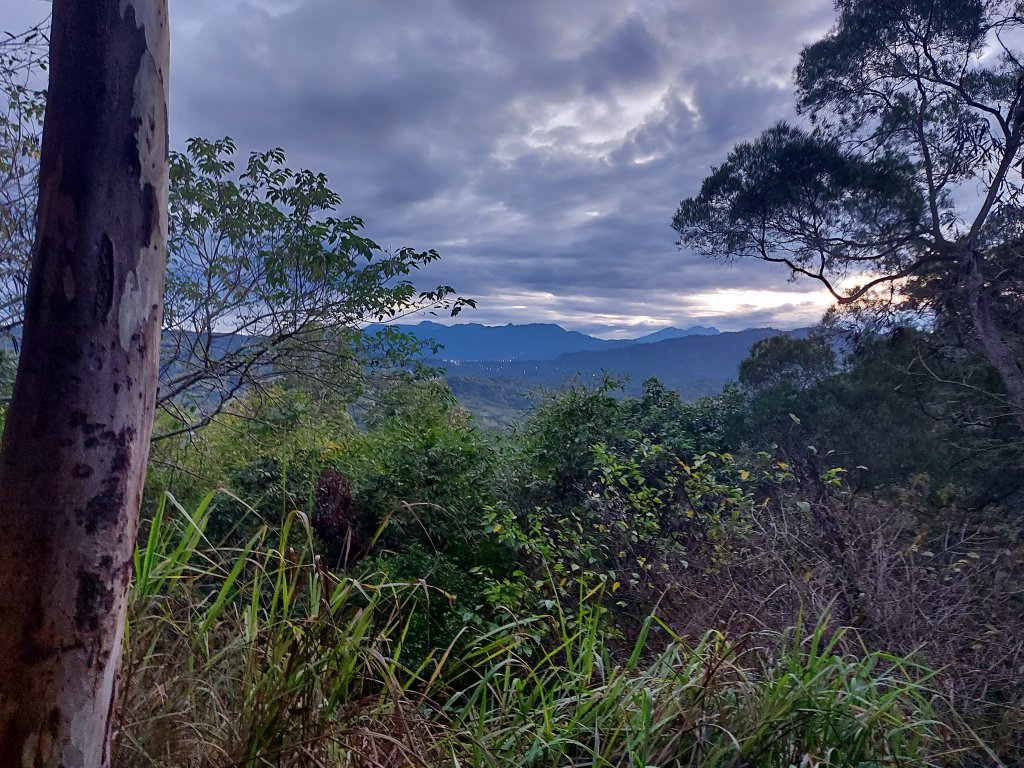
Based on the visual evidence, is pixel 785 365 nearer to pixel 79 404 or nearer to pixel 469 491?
pixel 469 491

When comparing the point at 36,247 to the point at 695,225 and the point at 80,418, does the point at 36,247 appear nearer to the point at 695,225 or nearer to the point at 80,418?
the point at 80,418

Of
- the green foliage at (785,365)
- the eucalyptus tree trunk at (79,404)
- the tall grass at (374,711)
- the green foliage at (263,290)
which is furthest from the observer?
the green foliage at (785,365)

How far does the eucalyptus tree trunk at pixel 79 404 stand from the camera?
43.1 inches

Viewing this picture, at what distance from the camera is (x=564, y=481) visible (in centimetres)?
608

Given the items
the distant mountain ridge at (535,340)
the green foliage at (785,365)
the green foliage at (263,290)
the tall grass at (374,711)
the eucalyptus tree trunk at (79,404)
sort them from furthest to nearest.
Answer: the distant mountain ridge at (535,340), the green foliage at (785,365), the green foliage at (263,290), the tall grass at (374,711), the eucalyptus tree trunk at (79,404)

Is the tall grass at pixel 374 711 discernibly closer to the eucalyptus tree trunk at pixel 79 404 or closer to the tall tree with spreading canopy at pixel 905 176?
the eucalyptus tree trunk at pixel 79 404

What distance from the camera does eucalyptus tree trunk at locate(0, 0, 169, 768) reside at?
1096mm

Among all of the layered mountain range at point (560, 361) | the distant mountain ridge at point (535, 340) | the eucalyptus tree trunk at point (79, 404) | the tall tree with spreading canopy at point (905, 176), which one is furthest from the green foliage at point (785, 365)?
the distant mountain ridge at point (535, 340)

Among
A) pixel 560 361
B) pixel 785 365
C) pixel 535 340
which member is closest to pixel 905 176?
pixel 785 365

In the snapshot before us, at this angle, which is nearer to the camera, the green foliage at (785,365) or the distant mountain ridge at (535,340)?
the green foliage at (785,365)

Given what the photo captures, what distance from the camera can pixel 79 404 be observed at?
1121mm

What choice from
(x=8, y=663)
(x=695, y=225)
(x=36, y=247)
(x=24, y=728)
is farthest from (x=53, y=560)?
(x=695, y=225)

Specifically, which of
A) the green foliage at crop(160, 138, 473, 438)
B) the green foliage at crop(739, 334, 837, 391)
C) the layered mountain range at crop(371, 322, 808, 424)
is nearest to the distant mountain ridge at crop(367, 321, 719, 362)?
the layered mountain range at crop(371, 322, 808, 424)

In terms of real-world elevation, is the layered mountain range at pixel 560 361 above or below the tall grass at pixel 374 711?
above
